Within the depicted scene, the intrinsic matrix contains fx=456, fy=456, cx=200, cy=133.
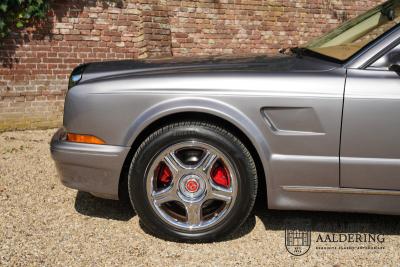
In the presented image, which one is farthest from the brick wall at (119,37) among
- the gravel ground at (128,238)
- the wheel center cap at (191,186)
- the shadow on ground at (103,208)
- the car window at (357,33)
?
the wheel center cap at (191,186)

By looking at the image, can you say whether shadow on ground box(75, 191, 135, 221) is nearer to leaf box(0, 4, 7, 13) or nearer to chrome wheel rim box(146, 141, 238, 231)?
Answer: chrome wheel rim box(146, 141, 238, 231)

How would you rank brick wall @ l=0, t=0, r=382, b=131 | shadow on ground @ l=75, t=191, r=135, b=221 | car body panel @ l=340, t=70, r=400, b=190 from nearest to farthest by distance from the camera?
car body panel @ l=340, t=70, r=400, b=190, shadow on ground @ l=75, t=191, r=135, b=221, brick wall @ l=0, t=0, r=382, b=131

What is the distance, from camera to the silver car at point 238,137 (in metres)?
2.79

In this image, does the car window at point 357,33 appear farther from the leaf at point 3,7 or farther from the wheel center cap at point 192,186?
the leaf at point 3,7

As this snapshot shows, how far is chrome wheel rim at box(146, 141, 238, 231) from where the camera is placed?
2943 mm

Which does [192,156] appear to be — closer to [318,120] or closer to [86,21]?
[318,120]

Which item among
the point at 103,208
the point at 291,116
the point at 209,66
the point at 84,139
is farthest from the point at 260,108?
the point at 103,208

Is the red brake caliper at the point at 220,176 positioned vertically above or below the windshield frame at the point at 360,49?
below

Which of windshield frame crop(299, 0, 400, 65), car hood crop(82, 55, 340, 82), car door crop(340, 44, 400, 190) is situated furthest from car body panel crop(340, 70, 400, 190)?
car hood crop(82, 55, 340, 82)

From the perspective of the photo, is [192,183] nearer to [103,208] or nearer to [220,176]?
[220,176]

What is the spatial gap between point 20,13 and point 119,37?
4.58 feet

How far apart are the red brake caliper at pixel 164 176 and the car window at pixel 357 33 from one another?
1.35 meters

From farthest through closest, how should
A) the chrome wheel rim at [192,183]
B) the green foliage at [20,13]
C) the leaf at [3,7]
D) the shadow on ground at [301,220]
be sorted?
1. the green foliage at [20,13]
2. the leaf at [3,7]
3. the shadow on ground at [301,220]
4. the chrome wheel rim at [192,183]

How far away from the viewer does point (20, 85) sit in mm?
6258
